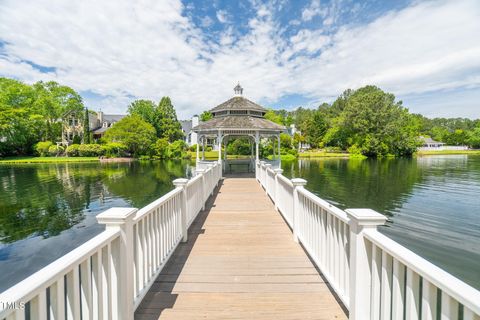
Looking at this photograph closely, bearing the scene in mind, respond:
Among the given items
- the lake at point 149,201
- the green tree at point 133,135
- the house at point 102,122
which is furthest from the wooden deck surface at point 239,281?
the house at point 102,122

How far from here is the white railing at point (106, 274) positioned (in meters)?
1.29

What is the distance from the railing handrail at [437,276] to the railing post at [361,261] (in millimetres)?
150

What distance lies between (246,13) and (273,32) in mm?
1999

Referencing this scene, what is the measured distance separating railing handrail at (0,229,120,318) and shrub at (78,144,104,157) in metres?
42.5

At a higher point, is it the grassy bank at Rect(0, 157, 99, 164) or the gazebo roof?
the gazebo roof

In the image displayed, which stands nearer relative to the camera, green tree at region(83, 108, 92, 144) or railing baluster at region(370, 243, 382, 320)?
railing baluster at region(370, 243, 382, 320)

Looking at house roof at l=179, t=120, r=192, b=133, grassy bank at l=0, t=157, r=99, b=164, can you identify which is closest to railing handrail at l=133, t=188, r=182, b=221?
grassy bank at l=0, t=157, r=99, b=164

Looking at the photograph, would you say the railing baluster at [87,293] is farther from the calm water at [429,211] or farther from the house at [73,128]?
the house at [73,128]

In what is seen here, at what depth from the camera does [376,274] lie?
206cm

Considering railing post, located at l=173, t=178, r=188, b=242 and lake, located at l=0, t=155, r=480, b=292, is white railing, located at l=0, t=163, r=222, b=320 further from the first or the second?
lake, located at l=0, t=155, r=480, b=292

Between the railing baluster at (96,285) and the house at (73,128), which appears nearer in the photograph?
the railing baluster at (96,285)

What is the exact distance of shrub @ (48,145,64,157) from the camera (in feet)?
129

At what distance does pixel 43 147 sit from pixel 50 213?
119 ft

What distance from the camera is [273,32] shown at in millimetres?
15703
